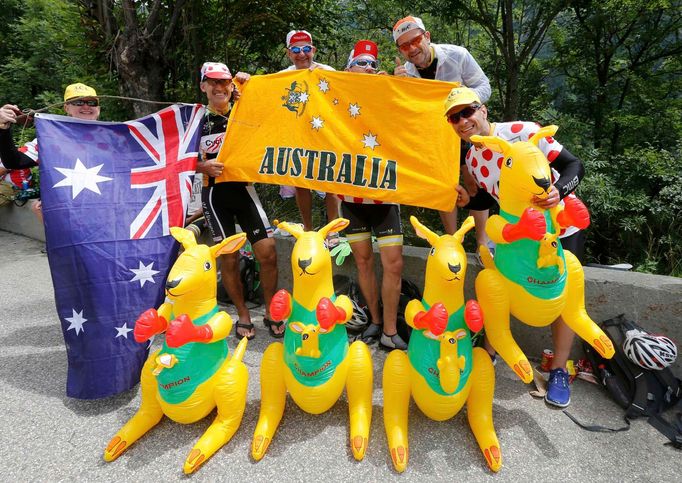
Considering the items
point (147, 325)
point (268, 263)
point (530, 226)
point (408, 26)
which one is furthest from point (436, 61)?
point (147, 325)

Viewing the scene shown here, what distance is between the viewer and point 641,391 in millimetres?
2711

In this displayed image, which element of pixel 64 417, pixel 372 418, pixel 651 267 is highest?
pixel 651 267

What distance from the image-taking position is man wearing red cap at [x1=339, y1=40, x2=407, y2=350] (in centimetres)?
335

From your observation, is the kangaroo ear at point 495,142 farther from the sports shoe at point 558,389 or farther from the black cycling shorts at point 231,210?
the black cycling shorts at point 231,210

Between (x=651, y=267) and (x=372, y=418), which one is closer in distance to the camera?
(x=372, y=418)

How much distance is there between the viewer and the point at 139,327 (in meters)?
2.25

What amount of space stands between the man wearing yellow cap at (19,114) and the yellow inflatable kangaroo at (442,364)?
9.76 ft

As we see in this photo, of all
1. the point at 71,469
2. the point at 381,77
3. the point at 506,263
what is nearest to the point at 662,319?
the point at 506,263

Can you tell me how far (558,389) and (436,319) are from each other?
1.31 metres

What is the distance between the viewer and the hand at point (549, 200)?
7.41 ft

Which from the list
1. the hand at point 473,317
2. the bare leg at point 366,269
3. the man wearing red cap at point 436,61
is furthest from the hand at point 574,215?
the bare leg at point 366,269

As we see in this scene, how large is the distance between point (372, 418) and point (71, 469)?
1780 mm

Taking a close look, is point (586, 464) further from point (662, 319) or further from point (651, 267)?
point (651, 267)

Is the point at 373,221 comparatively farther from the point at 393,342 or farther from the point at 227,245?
the point at 227,245
